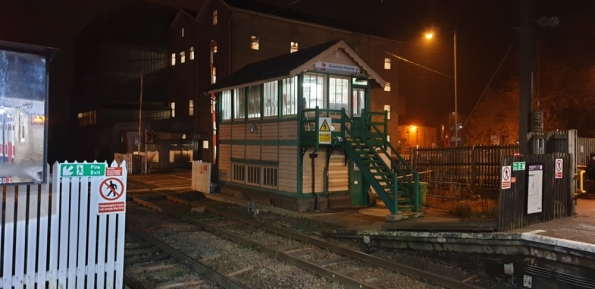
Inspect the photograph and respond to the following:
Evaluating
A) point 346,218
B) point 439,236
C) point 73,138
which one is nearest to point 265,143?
point 346,218

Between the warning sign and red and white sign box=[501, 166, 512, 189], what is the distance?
7.07 meters

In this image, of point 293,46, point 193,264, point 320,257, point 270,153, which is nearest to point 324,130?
point 270,153

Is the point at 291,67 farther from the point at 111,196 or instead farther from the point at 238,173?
the point at 111,196

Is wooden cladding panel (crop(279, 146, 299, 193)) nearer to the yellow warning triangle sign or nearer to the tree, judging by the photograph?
the yellow warning triangle sign

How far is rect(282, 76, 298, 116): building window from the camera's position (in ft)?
52.7

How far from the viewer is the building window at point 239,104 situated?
19.1 metres

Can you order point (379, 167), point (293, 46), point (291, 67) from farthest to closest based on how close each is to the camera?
point (293, 46) < point (291, 67) < point (379, 167)

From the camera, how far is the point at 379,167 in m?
14.6

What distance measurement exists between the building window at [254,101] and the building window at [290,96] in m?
1.84

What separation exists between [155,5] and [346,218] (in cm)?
4429

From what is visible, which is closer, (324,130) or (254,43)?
(324,130)

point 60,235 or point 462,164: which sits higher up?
point 462,164

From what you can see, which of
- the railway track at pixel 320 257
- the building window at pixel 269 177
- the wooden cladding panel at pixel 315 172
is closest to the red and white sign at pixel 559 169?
the railway track at pixel 320 257

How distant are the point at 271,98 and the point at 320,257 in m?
8.95
